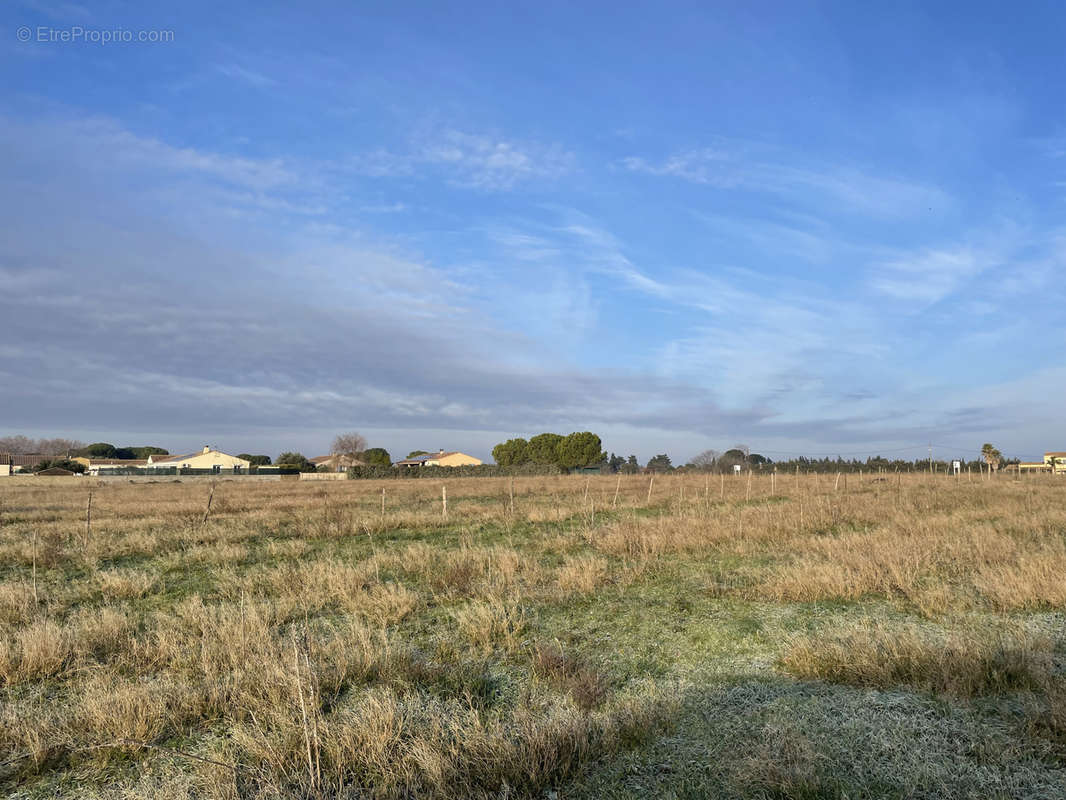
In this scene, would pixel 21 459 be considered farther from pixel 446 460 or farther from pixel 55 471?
pixel 446 460

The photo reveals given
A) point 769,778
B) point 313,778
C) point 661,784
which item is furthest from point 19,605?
point 769,778

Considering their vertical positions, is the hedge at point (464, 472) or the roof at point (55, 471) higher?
the hedge at point (464, 472)

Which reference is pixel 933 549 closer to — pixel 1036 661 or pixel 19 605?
pixel 1036 661

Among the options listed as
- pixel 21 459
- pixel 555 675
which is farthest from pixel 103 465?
pixel 555 675

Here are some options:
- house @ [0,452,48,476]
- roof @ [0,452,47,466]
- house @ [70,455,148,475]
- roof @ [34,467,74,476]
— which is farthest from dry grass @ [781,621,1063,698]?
roof @ [0,452,47,466]

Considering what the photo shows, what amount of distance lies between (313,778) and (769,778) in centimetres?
288

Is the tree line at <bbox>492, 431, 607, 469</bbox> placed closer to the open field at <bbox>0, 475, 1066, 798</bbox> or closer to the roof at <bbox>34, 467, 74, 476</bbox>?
the roof at <bbox>34, 467, 74, 476</bbox>

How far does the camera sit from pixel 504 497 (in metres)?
31.1

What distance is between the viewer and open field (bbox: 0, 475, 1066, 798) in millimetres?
4223

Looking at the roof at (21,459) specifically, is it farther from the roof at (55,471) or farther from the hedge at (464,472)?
the hedge at (464,472)

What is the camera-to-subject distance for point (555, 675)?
600cm

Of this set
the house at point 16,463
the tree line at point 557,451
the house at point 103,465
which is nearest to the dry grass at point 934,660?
the tree line at point 557,451

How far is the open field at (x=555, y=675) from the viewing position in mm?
4223

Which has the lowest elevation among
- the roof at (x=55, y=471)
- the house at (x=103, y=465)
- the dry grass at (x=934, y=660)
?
the roof at (x=55, y=471)
